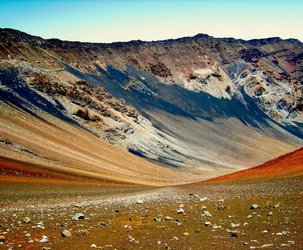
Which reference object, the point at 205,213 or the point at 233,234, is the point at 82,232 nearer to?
the point at 233,234

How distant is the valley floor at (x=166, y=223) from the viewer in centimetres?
1515

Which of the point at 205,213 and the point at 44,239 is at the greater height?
the point at 205,213

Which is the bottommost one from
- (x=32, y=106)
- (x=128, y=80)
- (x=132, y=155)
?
(x=132, y=155)

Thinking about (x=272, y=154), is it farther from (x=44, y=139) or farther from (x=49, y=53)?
(x=44, y=139)

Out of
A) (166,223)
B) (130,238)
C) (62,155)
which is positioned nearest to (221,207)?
(166,223)

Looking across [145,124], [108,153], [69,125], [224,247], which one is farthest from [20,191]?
Result: [145,124]

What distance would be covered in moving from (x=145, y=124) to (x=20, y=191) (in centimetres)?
11466

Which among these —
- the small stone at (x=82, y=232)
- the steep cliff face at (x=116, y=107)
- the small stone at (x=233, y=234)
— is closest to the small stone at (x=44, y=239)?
the small stone at (x=82, y=232)

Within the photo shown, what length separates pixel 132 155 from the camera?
112 meters

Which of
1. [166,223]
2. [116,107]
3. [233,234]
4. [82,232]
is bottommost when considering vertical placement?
[82,232]

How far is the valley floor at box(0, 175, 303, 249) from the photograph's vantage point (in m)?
15.1

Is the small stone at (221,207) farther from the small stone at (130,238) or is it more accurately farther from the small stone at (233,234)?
the small stone at (130,238)

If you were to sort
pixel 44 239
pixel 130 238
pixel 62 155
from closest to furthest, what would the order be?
pixel 44 239 < pixel 130 238 < pixel 62 155

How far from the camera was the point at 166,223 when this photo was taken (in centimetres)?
1902
